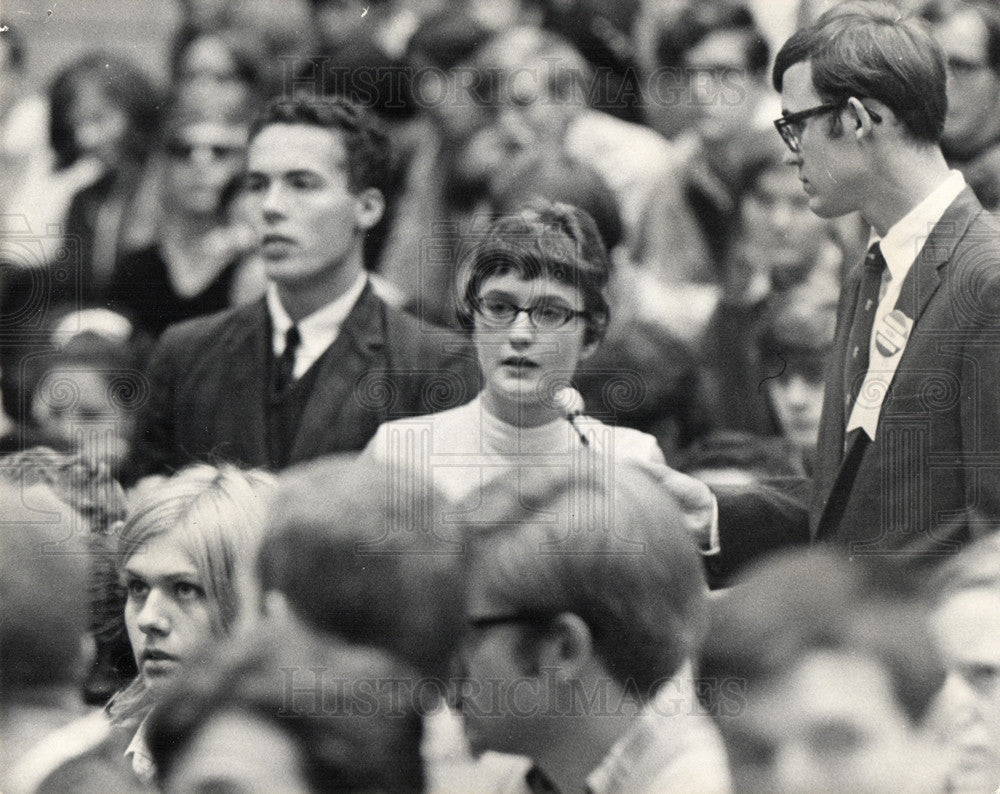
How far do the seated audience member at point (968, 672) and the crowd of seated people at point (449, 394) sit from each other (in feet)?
0.04

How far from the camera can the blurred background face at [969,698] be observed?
4.28 m

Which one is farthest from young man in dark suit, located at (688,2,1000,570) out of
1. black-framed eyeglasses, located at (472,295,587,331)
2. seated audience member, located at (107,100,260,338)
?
seated audience member, located at (107,100,260,338)

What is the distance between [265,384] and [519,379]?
80 centimetres

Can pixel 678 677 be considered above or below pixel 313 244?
below

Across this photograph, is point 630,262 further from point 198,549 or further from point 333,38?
point 198,549

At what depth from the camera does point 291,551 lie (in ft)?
14.0

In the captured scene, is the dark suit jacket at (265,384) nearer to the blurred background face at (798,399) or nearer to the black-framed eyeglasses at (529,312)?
the black-framed eyeglasses at (529,312)

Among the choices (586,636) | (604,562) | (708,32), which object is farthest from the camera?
(708,32)

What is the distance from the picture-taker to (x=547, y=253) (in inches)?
169

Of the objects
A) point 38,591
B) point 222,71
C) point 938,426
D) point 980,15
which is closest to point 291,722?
point 38,591

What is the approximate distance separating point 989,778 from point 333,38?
3062mm

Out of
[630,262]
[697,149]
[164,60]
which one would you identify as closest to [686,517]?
[630,262]

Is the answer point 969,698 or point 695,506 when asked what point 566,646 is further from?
point 969,698

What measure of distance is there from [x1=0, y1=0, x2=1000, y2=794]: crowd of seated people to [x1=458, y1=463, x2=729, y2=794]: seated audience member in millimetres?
13
